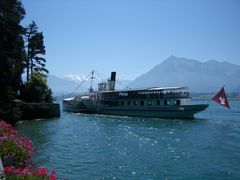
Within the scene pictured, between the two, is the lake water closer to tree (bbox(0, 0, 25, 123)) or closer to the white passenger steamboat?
tree (bbox(0, 0, 25, 123))

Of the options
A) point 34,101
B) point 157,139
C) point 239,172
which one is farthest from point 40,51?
point 239,172

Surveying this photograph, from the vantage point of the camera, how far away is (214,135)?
1641 inches

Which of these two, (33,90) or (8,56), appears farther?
(33,90)

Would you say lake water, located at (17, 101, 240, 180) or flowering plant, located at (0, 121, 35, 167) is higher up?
flowering plant, located at (0, 121, 35, 167)

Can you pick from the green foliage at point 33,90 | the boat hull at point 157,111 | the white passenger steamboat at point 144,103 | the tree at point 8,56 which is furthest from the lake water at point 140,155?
the green foliage at point 33,90

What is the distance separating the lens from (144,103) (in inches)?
2854

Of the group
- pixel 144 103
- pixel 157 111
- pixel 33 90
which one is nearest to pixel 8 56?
pixel 33 90

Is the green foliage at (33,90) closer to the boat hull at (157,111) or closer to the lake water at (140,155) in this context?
the boat hull at (157,111)

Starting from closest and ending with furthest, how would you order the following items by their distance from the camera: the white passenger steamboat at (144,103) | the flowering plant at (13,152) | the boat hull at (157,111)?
the flowering plant at (13,152) → the boat hull at (157,111) → the white passenger steamboat at (144,103)

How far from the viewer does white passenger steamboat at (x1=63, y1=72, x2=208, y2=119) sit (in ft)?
216

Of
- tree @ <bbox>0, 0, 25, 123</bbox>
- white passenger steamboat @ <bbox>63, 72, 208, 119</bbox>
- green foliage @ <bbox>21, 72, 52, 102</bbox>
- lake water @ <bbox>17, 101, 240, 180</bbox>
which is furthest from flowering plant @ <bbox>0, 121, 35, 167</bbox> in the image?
green foliage @ <bbox>21, 72, 52, 102</bbox>

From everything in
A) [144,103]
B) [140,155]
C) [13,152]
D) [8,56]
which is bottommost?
[140,155]

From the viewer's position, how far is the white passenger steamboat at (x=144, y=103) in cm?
6575

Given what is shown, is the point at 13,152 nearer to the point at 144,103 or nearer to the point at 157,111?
the point at 157,111
